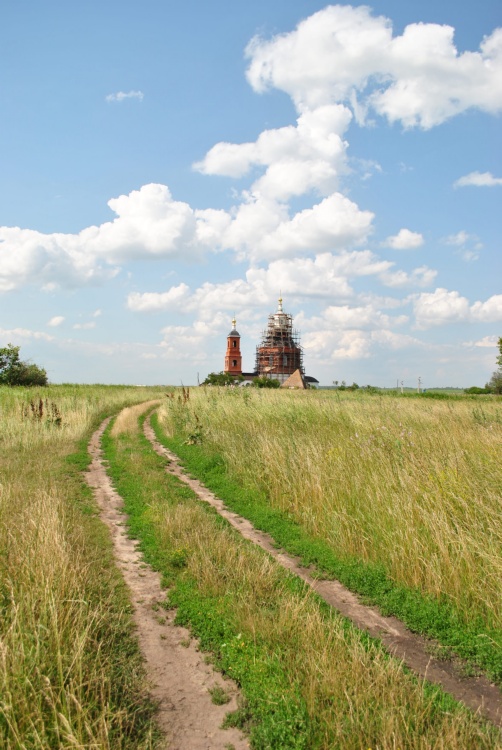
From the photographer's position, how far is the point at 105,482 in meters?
10.5

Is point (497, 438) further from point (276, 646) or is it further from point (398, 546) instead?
point (276, 646)

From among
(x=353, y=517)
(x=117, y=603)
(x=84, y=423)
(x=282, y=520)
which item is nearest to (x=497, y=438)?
(x=353, y=517)

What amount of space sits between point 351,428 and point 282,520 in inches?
149

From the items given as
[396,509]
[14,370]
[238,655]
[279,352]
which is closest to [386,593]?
[396,509]

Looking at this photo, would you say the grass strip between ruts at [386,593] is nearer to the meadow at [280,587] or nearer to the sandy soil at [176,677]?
the meadow at [280,587]

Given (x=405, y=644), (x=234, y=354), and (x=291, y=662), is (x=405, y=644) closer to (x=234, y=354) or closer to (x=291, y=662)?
(x=291, y=662)

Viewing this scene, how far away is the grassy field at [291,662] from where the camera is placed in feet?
10.3

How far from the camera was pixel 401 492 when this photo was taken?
6.59 meters

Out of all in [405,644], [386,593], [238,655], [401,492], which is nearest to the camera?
[238,655]

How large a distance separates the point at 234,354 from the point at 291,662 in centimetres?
11509

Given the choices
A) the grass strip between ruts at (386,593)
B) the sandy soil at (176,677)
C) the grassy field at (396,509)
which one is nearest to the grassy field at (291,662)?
the sandy soil at (176,677)

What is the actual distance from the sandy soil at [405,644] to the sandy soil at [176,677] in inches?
57.8

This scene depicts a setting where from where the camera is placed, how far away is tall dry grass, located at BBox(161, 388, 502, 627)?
515cm

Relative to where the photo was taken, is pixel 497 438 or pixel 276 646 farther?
pixel 497 438
